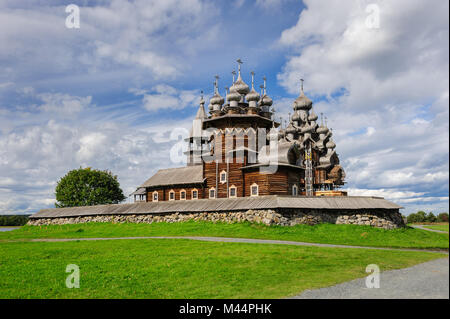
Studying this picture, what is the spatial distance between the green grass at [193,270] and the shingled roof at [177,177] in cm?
2305

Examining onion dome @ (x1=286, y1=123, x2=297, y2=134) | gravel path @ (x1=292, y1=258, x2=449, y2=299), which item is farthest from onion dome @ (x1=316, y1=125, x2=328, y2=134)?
gravel path @ (x1=292, y1=258, x2=449, y2=299)

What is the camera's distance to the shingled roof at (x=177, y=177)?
41125 mm

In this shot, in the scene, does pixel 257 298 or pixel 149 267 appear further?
pixel 149 267

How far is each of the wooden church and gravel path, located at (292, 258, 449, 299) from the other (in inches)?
952

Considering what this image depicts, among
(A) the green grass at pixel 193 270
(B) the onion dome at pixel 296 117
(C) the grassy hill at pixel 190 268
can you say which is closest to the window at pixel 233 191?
(C) the grassy hill at pixel 190 268

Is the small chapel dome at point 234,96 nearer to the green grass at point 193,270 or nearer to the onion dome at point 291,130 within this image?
the onion dome at point 291,130

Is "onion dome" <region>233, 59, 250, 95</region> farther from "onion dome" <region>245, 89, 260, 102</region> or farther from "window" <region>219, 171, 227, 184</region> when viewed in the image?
"window" <region>219, 171, 227, 184</region>

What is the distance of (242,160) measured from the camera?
121 feet

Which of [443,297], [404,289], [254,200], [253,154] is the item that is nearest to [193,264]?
[404,289]

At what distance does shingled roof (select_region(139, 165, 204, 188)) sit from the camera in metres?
41.1
